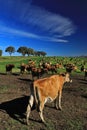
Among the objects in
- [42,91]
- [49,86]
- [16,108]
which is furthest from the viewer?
[16,108]

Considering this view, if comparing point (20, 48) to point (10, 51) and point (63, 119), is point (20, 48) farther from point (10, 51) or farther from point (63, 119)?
point (63, 119)

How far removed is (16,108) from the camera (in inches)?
419

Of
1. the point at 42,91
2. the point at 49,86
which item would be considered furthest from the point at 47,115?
the point at 42,91

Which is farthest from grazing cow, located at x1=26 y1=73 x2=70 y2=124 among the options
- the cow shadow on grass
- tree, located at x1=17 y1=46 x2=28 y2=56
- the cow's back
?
tree, located at x1=17 y1=46 x2=28 y2=56

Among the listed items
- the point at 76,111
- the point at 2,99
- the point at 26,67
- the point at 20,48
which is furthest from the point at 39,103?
the point at 20,48

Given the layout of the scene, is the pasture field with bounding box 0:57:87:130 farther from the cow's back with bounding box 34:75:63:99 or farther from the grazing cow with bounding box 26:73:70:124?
the cow's back with bounding box 34:75:63:99

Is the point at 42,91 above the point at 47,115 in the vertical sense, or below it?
above

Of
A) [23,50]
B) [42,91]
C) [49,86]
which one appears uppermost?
[23,50]

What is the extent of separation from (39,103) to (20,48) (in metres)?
115

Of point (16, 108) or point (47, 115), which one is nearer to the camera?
point (47, 115)

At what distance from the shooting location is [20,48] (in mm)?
121812

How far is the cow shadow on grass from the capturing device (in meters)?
9.36

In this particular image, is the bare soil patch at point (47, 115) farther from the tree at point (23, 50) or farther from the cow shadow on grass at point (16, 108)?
the tree at point (23, 50)

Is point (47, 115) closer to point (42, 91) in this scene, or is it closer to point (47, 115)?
point (47, 115)
